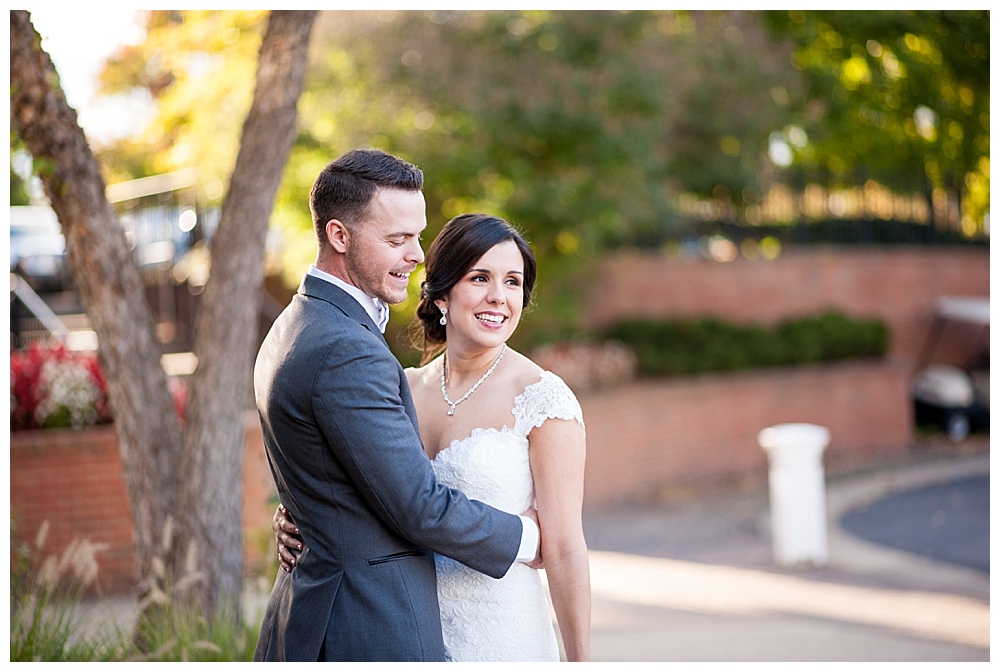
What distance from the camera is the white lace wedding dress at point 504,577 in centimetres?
317

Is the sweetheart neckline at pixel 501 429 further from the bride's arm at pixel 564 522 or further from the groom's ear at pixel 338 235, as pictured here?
the groom's ear at pixel 338 235

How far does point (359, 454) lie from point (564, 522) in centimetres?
75

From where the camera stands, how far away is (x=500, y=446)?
3176 millimetres

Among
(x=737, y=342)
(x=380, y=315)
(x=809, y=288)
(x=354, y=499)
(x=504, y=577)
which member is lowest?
(x=504, y=577)

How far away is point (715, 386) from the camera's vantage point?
13.8 meters

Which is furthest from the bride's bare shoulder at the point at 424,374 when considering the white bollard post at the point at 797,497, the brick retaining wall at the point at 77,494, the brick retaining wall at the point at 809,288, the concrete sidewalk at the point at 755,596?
the brick retaining wall at the point at 809,288

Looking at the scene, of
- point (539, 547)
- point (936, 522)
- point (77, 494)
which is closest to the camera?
point (539, 547)

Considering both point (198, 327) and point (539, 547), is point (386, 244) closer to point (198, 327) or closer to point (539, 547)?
point (539, 547)

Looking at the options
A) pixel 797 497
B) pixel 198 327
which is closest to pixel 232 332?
pixel 198 327

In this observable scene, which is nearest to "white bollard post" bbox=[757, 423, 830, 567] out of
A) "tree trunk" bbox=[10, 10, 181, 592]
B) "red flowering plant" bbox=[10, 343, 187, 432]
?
"red flowering plant" bbox=[10, 343, 187, 432]

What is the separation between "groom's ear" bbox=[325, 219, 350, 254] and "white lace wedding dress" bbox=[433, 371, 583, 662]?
764 mm

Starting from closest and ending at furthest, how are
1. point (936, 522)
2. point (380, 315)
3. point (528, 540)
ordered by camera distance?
1. point (380, 315)
2. point (528, 540)
3. point (936, 522)

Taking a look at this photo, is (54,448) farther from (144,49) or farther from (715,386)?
(715,386)

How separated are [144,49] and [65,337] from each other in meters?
3.34
